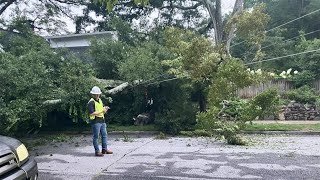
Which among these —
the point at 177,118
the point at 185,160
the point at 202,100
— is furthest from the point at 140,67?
the point at 185,160

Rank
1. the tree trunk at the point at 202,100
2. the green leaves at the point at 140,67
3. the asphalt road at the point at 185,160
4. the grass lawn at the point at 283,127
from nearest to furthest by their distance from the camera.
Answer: the asphalt road at the point at 185,160 < the grass lawn at the point at 283,127 < the green leaves at the point at 140,67 < the tree trunk at the point at 202,100

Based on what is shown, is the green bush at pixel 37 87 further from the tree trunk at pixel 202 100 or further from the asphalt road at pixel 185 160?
the tree trunk at pixel 202 100

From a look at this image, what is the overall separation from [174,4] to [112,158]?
46.7 ft

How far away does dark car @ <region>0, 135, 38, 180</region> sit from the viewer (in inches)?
147

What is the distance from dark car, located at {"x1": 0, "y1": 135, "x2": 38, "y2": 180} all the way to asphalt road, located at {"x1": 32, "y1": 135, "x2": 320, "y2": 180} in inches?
75.4

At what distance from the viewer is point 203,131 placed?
10.8m

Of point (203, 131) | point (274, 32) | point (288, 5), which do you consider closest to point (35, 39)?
point (203, 131)

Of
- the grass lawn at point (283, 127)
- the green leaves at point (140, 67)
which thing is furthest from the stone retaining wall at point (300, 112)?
the green leaves at point (140, 67)

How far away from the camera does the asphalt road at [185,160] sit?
6.04m

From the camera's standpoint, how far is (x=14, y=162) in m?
3.91

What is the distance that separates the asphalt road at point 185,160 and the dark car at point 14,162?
1.92 m

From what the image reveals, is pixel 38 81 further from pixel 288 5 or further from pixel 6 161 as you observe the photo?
pixel 288 5

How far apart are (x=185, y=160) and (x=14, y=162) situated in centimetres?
410

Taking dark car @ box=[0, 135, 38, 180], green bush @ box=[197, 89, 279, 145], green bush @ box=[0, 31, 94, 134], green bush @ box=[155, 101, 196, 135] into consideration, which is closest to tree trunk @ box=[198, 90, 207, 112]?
green bush @ box=[155, 101, 196, 135]
